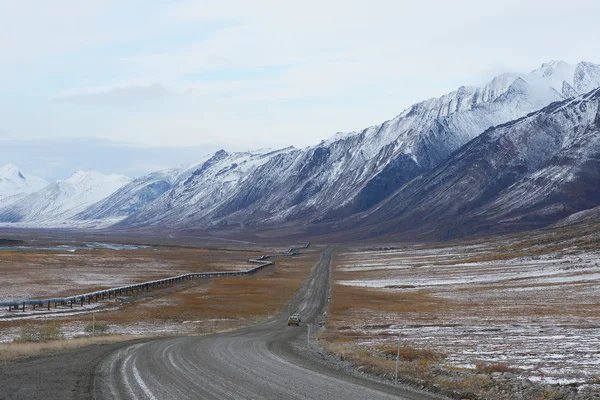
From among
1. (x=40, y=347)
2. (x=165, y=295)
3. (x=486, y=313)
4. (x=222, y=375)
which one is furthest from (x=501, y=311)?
(x=40, y=347)

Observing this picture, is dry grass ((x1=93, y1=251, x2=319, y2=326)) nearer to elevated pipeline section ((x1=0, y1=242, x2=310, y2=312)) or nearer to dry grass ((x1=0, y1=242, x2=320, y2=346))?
dry grass ((x1=0, y1=242, x2=320, y2=346))

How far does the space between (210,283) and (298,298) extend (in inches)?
956

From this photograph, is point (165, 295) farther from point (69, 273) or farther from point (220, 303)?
point (69, 273)

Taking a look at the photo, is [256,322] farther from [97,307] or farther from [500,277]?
[500,277]

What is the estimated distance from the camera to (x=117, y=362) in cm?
2797

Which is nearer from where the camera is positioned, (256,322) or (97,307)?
(256,322)

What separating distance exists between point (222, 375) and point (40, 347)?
13377 millimetres

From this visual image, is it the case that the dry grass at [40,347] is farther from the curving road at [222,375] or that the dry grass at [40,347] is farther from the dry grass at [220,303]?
the dry grass at [220,303]

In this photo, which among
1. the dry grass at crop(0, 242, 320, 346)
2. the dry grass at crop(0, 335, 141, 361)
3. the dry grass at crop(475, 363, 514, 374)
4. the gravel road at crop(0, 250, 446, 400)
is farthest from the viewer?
the dry grass at crop(0, 242, 320, 346)

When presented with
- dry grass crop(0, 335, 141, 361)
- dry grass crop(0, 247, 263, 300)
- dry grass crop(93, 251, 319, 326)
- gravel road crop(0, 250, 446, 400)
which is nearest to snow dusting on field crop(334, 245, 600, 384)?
gravel road crop(0, 250, 446, 400)

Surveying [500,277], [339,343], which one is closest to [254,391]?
[339,343]

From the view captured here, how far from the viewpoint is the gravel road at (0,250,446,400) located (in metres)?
20.9

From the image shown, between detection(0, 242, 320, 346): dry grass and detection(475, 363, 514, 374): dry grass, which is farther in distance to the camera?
detection(0, 242, 320, 346): dry grass

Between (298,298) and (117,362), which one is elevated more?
(117,362)
